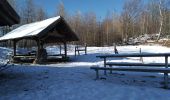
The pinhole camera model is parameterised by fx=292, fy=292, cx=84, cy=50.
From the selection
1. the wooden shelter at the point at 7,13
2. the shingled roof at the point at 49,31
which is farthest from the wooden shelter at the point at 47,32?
the wooden shelter at the point at 7,13

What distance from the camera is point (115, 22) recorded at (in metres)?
70.2

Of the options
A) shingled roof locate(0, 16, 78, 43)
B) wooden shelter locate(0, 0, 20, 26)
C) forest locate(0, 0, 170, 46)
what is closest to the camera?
wooden shelter locate(0, 0, 20, 26)

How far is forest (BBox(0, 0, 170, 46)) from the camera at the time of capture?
175 feet

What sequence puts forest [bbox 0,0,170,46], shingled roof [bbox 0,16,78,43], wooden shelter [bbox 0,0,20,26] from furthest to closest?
forest [bbox 0,0,170,46] < shingled roof [bbox 0,16,78,43] < wooden shelter [bbox 0,0,20,26]

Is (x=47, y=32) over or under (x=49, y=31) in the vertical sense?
under

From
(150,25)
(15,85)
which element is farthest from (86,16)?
(15,85)

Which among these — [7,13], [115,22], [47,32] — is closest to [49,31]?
[47,32]

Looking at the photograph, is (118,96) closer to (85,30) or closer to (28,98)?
(28,98)

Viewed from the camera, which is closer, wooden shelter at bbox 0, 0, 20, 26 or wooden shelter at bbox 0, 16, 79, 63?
wooden shelter at bbox 0, 0, 20, 26

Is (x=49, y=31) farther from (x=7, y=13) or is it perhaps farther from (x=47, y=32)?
(x=7, y=13)

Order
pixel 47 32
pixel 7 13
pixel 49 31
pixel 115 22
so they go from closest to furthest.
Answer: pixel 7 13
pixel 47 32
pixel 49 31
pixel 115 22

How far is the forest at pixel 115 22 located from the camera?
53.4m

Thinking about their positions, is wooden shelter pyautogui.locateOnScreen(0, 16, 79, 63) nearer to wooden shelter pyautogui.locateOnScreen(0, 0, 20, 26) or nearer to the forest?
wooden shelter pyautogui.locateOnScreen(0, 0, 20, 26)

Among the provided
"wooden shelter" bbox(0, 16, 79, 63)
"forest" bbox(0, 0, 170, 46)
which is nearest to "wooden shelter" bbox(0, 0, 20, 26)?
"wooden shelter" bbox(0, 16, 79, 63)
